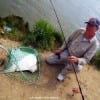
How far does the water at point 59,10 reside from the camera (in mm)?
8922

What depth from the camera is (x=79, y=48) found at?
6047mm

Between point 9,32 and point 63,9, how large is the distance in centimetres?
372

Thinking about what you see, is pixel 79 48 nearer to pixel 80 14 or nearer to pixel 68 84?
pixel 68 84

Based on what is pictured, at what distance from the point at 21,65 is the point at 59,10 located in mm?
4717

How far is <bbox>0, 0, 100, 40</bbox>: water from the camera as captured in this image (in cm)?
892

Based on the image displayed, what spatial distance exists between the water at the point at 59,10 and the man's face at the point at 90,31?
9.86 feet

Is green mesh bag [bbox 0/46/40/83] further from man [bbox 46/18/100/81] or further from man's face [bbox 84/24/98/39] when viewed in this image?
man's face [bbox 84/24/98/39]

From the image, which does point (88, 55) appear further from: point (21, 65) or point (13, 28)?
point (13, 28)

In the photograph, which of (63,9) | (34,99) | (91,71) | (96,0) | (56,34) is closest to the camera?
(34,99)

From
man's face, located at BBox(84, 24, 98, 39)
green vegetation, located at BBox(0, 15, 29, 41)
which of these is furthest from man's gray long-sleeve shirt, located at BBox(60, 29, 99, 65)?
green vegetation, located at BBox(0, 15, 29, 41)

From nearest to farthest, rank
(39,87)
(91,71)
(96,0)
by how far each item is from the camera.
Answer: (39,87)
(91,71)
(96,0)

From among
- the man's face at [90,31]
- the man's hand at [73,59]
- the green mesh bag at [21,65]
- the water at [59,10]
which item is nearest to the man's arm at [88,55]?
the man's hand at [73,59]

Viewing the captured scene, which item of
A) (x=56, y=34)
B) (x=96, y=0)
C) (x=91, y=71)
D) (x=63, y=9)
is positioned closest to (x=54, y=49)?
(x=56, y=34)

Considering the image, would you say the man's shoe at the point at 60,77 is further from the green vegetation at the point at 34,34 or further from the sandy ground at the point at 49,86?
the green vegetation at the point at 34,34
